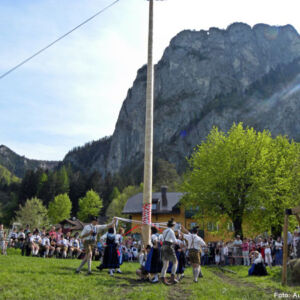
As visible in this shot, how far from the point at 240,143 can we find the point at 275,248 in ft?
38.9

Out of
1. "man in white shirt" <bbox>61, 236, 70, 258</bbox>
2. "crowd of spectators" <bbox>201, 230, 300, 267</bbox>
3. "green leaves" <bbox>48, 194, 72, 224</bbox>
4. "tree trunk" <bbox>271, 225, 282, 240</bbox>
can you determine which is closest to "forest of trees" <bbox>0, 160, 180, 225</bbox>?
"green leaves" <bbox>48, 194, 72, 224</bbox>

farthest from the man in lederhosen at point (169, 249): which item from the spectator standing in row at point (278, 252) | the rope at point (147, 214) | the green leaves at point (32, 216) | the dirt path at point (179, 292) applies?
the green leaves at point (32, 216)

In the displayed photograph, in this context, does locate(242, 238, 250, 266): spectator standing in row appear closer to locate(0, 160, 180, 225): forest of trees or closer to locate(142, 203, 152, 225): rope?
locate(142, 203, 152, 225): rope

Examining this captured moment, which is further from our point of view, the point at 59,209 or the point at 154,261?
the point at 59,209

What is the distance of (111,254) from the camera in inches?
586

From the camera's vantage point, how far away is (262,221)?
3419 centimetres

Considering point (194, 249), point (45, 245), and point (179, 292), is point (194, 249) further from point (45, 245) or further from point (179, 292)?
point (45, 245)

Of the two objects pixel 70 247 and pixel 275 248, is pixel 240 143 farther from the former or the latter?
pixel 70 247

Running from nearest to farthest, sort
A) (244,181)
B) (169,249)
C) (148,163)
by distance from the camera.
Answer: (169,249), (148,163), (244,181)

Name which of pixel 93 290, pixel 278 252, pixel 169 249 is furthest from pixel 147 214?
pixel 278 252

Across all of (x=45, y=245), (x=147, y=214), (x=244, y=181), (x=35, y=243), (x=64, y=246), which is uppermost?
(x=244, y=181)

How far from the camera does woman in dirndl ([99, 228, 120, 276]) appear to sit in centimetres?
1477

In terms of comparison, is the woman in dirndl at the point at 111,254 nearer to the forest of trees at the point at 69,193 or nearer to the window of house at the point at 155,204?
the window of house at the point at 155,204

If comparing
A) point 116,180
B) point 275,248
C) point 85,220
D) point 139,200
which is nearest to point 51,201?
point 85,220
